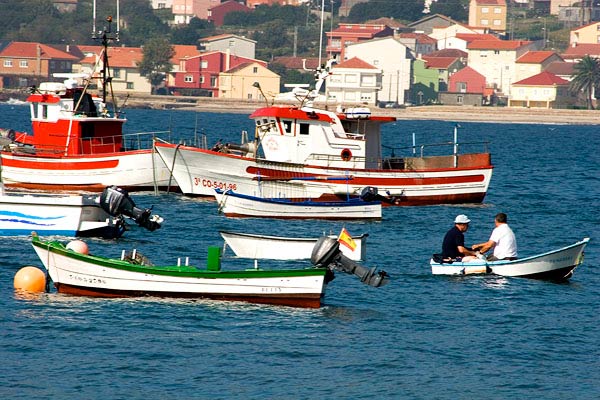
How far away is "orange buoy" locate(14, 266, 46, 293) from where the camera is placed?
89.0 feet

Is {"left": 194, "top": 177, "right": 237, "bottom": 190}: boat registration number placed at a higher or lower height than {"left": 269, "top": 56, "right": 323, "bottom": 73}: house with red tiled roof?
lower

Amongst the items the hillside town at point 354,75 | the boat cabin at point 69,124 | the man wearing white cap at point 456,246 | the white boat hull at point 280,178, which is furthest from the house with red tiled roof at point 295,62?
the man wearing white cap at point 456,246

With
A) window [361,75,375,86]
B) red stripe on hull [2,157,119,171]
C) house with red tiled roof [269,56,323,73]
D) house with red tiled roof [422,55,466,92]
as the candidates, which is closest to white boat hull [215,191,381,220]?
red stripe on hull [2,157,119,171]

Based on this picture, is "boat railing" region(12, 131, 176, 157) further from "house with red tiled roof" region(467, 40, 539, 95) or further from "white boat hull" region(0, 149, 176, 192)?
"house with red tiled roof" region(467, 40, 539, 95)

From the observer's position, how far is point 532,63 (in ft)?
621

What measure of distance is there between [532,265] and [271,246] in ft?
23.5

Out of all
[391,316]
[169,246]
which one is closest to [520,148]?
[169,246]

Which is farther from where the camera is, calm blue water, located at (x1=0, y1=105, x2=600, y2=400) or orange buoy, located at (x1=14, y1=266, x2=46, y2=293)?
orange buoy, located at (x1=14, y1=266, x2=46, y2=293)

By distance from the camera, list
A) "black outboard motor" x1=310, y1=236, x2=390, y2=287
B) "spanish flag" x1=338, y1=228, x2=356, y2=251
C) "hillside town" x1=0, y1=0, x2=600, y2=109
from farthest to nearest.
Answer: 1. "hillside town" x1=0, y1=0, x2=600, y2=109
2. "spanish flag" x1=338, y1=228, x2=356, y2=251
3. "black outboard motor" x1=310, y1=236, x2=390, y2=287

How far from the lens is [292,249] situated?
3234 centimetres

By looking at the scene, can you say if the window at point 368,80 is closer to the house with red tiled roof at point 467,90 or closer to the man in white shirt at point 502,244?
the house with red tiled roof at point 467,90

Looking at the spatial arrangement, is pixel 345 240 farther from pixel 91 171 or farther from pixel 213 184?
pixel 91 171

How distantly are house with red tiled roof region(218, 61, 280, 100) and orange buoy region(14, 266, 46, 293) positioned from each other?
14791cm

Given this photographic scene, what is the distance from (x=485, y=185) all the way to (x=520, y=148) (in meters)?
54.5
